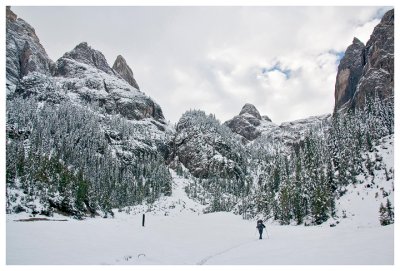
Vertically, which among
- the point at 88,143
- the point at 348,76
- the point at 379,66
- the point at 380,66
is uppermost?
the point at 348,76

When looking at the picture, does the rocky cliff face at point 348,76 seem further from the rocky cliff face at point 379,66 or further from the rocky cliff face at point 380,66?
the rocky cliff face at point 380,66

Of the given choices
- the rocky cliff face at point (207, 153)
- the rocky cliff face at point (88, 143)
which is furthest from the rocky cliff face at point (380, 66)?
the rocky cliff face at point (88, 143)

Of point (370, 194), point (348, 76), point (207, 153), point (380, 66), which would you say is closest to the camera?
point (370, 194)

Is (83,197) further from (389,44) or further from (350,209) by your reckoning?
(389,44)

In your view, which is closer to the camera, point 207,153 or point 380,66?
point 380,66

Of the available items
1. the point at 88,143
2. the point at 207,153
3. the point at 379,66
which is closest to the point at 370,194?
the point at 379,66

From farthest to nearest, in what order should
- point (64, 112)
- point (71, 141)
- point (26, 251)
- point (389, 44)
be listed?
point (64, 112) < point (71, 141) < point (389, 44) < point (26, 251)

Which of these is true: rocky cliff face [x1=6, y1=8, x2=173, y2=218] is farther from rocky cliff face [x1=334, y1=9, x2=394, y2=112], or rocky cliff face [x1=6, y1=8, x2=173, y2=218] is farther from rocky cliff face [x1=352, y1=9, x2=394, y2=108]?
rocky cliff face [x1=352, y1=9, x2=394, y2=108]

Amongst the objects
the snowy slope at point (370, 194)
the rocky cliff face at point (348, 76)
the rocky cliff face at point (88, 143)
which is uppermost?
the rocky cliff face at point (348, 76)

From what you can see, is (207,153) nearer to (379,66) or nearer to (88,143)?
(88,143)

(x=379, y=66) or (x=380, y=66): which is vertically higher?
(x=379, y=66)
